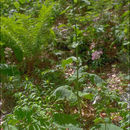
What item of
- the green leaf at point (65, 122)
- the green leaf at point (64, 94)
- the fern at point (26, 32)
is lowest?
the green leaf at point (65, 122)

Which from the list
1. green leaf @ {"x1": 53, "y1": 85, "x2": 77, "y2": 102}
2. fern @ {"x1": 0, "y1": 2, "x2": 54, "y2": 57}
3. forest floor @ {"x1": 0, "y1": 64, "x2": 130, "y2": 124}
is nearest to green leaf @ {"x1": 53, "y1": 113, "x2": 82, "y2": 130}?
green leaf @ {"x1": 53, "y1": 85, "x2": 77, "y2": 102}

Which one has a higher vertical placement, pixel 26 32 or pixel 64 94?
pixel 26 32

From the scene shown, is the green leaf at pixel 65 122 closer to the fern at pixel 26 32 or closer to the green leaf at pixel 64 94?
the green leaf at pixel 64 94

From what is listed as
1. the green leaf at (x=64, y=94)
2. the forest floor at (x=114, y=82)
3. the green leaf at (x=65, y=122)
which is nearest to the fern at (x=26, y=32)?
the forest floor at (x=114, y=82)

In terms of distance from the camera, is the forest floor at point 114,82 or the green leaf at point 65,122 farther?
the forest floor at point 114,82

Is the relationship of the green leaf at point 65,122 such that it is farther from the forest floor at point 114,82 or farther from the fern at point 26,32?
the fern at point 26,32

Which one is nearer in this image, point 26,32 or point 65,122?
point 65,122

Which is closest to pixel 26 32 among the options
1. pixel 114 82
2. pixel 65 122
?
Answer: pixel 114 82

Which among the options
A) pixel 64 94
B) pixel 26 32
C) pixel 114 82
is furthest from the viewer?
pixel 26 32

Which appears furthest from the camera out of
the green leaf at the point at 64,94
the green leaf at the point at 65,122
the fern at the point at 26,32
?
the fern at the point at 26,32

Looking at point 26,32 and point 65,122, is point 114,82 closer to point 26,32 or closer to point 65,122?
point 65,122

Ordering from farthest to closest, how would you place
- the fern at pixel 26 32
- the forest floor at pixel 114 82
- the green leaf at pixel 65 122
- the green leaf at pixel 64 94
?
the fern at pixel 26 32
the forest floor at pixel 114 82
the green leaf at pixel 64 94
the green leaf at pixel 65 122

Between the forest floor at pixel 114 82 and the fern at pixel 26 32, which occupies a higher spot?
the fern at pixel 26 32

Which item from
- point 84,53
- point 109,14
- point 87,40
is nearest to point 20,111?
point 84,53
